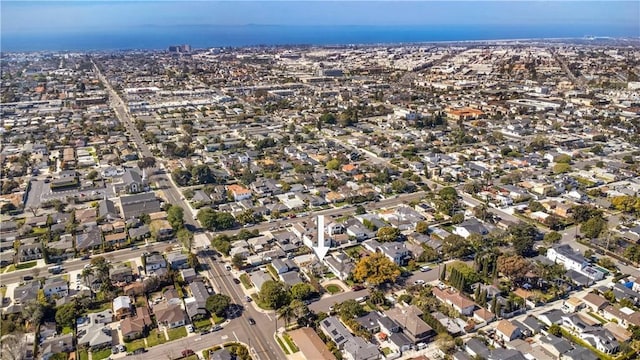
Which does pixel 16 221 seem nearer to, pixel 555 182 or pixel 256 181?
pixel 256 181

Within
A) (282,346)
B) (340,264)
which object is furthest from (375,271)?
(282,346)

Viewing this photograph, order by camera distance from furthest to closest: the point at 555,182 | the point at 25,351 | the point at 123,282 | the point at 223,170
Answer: the point at 223,170
the point at 555,182
the point at 123,282
the point at 25,351

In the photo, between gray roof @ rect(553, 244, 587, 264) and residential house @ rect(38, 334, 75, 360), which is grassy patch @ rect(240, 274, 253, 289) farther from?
gray roof @ rect(553, 244, 587, 264)

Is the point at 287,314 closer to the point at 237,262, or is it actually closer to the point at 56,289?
the point at 237,262

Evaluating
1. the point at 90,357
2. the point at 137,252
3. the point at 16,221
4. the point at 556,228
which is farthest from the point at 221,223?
the point at 556,228

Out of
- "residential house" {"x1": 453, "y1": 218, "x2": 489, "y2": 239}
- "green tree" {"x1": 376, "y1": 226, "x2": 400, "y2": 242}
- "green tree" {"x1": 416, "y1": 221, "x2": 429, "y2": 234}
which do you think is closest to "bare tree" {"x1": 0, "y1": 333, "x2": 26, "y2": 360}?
"green tree" {"x1": 376, "y1": 226, "x2": 400, "y2": 242}
